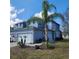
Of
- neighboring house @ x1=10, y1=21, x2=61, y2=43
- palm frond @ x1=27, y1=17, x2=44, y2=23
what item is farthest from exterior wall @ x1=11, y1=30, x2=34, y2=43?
palm frond @ x1=27, y1=17, x2=44, y2=23

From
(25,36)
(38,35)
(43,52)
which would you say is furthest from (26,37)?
(43,52)

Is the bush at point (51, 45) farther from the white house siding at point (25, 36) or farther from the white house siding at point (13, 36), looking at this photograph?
the white house siding at point (13, 36)

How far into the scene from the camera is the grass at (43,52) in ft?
5.77

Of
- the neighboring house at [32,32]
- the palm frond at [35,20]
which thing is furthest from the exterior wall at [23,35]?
the palm frond at [35,20]

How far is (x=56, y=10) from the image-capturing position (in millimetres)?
1790

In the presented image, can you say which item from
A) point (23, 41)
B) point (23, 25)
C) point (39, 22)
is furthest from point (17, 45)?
point (39, 22)

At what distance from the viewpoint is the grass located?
5.77 ft

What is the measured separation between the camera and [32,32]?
1.78m

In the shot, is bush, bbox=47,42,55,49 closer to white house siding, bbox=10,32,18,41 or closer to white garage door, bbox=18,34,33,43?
white garage door, bbox=18,34,33,43

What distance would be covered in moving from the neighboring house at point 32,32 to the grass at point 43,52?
9 cm

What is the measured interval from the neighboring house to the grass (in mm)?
90

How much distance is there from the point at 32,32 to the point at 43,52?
0.75 ft

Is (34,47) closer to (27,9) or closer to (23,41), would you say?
(23,41)

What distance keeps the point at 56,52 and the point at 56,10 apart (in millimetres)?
423
